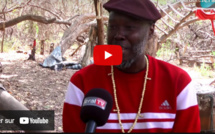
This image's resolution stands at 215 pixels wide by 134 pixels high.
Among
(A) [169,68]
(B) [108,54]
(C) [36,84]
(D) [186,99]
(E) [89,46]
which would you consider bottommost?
(C) [36,84]

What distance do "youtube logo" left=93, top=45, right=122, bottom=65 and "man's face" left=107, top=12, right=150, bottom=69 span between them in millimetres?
26

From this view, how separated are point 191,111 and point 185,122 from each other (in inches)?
2.6

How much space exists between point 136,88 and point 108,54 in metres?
0.23

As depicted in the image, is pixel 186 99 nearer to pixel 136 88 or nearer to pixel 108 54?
pixel 136 88

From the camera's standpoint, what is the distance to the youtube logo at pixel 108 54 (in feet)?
4.78

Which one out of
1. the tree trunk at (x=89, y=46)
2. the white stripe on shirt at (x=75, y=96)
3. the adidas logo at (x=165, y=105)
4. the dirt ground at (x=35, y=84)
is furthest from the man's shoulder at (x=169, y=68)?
the tree trunk at (x=89, y=46)

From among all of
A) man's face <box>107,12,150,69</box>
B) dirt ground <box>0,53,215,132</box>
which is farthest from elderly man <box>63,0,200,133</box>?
dirt ground <box>0,53,215,132</box>

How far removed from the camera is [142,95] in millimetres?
1520

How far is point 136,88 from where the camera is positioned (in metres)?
1.56

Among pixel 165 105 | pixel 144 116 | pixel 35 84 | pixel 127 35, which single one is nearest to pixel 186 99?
pixel 165 105

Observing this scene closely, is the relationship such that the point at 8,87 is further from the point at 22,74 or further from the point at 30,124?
the point at 30,124

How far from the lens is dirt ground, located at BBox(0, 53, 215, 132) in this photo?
5.38 meters

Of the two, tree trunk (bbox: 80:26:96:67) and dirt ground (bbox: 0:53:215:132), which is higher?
tree trunk (bbox: 80:26:96:67)

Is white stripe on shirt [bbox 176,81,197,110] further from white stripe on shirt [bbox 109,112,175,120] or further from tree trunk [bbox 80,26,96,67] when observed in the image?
tree trunk [bbox 80,26,96,67]
